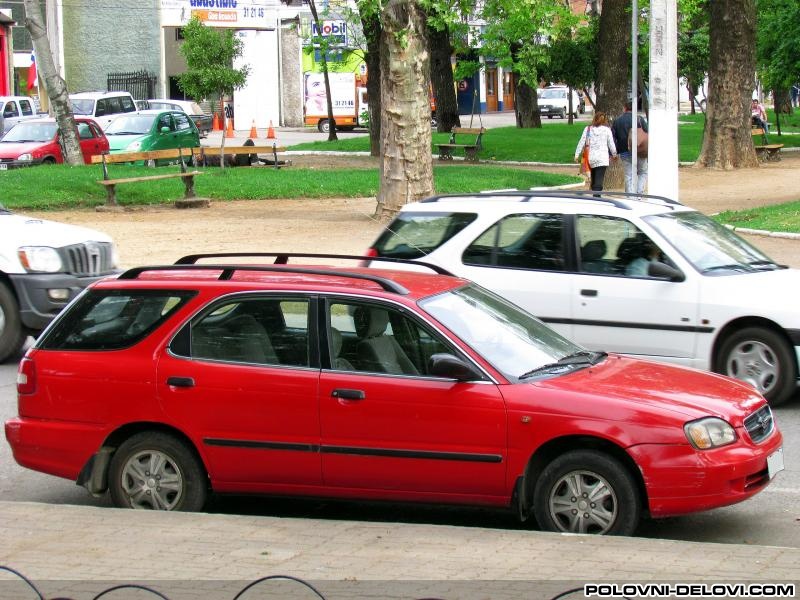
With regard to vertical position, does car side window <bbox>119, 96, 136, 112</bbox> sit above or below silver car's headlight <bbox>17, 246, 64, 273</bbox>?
above

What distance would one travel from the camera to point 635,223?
9.90 metres

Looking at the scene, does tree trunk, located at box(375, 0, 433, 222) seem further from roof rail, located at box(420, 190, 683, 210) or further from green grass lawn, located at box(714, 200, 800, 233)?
roof rail, located at box(420, 190, 683, 210)

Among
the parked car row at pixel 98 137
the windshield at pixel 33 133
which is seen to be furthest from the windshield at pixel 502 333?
the windshield at pixel 33 133

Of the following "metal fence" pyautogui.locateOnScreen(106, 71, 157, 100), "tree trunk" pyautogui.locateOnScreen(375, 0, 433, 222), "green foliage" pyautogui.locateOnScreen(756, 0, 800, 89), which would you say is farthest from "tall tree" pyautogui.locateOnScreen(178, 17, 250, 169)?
"tree trunk" pyautogui.locateOnScreen(375, 0, 433, 222)

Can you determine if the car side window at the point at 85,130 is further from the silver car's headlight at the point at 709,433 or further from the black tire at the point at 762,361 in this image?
the silver car's headlight at the point at 709,433

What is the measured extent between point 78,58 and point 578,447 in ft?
187

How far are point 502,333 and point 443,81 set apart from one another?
126 feet

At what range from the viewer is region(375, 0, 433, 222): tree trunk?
1927 centimetres

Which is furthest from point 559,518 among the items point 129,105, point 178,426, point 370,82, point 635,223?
point 129,105

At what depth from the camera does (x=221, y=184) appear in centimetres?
2639

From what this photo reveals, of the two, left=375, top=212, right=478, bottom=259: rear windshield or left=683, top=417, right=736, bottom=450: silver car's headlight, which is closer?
left=683, top=417, right=736, bottom=450: silver car's headlight

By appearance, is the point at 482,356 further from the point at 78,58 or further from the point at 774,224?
the point at 78,58

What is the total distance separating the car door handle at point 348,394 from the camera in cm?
638

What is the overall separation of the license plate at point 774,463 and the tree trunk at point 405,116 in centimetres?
1355
